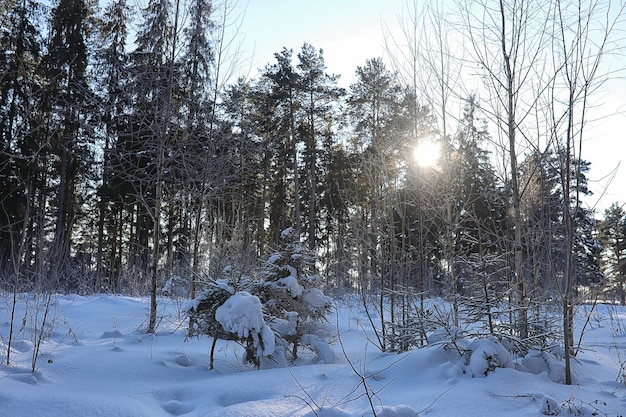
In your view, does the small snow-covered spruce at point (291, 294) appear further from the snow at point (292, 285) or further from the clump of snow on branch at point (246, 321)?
the clump of snow on branch at point (246, 321)

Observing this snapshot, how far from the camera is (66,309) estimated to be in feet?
24.7

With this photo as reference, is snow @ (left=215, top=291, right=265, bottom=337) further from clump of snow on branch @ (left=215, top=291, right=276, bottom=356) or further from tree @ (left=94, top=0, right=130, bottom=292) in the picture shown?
tree @ (left=94, top=0, right=130, bottom=292)

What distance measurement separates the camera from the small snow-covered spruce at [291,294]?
4.70m

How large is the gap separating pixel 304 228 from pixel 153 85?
1782cm

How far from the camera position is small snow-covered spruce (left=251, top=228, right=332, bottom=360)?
470 cm

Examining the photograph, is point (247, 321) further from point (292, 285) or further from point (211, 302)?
point (292, 285)

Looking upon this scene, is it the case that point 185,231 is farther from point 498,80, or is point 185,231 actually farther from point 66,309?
point 498,80

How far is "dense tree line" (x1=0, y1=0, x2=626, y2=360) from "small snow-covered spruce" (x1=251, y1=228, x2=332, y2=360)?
1.08 ft

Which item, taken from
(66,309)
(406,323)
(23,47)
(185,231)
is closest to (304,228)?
(185,231)

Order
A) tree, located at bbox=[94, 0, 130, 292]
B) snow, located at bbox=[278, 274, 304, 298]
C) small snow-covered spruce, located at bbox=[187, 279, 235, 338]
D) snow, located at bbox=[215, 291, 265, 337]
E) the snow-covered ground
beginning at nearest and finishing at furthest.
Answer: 1. the snow-covered ground
2. snow, located at bbox=[215, 291, 265, 337]
3. small snow-covered spruce, located at bbox=[187, 279, 235, 338]
4. snow, located at bbox=[278, 274, 304, 298]
5. tree, located at bbox=[94, 0, 130, 292]

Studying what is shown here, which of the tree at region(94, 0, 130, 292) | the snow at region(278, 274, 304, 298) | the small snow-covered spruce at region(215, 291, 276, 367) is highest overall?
the tree at region(94, 0, 130, 292)

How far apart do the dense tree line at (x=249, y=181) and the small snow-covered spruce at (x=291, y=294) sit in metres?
0.33

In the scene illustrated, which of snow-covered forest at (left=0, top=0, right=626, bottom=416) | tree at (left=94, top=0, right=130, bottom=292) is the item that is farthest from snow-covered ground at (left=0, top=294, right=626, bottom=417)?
tree at (left=94, top=0, right=130, bottom=292)

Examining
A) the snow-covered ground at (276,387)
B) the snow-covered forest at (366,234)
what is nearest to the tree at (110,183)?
the snow-covered forest at (366,234)
